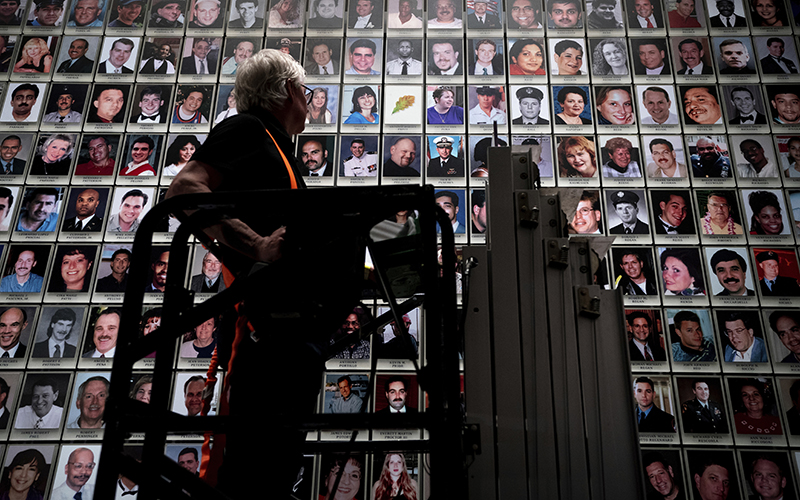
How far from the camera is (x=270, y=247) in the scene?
1471 mm

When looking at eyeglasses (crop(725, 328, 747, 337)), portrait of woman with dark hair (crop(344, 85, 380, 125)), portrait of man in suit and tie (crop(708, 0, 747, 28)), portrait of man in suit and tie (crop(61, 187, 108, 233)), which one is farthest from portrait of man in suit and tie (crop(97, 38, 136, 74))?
eyeglasses (crop(725, 328, 747, 337))

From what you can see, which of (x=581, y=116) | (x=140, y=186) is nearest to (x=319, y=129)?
(x=140, y=186)

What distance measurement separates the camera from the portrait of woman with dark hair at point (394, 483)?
111 inches

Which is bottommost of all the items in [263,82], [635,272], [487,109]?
[635,272]

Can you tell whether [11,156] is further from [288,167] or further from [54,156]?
[288,167]

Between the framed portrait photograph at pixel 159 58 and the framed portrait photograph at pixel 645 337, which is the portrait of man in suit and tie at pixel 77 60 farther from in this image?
the framed portrait photograph at pixel 645 337

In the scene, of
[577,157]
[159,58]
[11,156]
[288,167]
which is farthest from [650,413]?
[11,156]

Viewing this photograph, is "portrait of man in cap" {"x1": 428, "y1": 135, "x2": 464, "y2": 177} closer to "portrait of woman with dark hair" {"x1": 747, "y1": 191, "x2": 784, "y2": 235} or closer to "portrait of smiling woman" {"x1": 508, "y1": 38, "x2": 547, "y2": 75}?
"portrait of smiling woman" {"x1": 508, "y1": 38, "x2": 547, "y2": 75}

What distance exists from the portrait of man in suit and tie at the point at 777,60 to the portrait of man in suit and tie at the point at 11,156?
420 centimetres

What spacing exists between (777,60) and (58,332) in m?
4.17

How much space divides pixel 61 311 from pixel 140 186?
755 mm

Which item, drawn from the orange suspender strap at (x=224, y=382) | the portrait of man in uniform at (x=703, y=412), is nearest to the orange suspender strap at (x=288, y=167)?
the orange suspender strap at (x=224, y=382)

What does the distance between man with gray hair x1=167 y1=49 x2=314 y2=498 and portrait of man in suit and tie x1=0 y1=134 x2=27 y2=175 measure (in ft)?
6.76

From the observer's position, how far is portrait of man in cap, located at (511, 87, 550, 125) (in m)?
3.45
